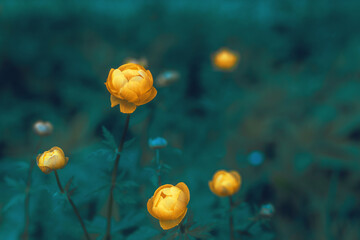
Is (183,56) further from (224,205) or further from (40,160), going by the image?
(40,160)

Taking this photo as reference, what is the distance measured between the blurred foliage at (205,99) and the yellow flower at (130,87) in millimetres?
396

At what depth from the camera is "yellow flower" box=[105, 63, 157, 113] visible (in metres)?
0.74

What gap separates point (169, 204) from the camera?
687 millimetres

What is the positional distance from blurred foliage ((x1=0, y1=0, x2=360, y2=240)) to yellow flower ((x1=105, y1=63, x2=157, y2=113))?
1.30ft

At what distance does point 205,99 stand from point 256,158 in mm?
417

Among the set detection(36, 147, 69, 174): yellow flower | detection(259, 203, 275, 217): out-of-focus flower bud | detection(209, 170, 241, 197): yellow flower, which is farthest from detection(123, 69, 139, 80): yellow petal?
detection(259, 203, 275, 217): out-of-focus flower bud

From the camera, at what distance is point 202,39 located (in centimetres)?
226

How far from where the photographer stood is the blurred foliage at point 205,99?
1475mm

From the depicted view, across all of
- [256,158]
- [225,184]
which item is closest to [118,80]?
[225,184]

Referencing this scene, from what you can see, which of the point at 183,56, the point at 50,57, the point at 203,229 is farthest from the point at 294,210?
the point at 50,57

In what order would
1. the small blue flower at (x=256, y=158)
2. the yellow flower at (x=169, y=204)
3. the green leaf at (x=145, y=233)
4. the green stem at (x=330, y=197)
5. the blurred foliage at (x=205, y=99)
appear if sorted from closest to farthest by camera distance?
1. the yellow flower at (x=169, y=204)
2. the green leaf at (x=145, y=233)
3. the green stem at (x=330, y=197)
4. the blurred foliage at (x=205, y=99)
5. the small blue flower at (x=256, y=158)

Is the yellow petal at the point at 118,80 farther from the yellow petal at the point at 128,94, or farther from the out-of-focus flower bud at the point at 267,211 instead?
the out-of-focus flower bud at the point at 267,211

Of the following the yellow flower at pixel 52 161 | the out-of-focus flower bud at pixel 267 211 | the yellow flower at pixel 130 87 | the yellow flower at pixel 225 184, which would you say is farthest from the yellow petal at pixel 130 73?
the out-of-focus flower bud at pixel 267 211

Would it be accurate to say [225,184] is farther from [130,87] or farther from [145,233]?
[130,87]
